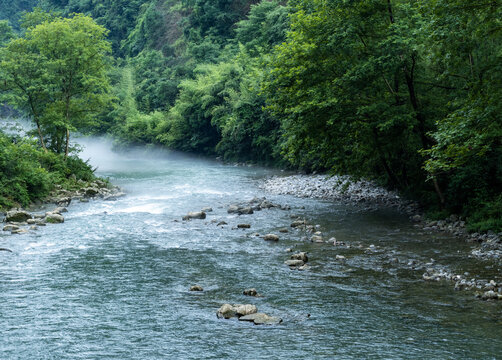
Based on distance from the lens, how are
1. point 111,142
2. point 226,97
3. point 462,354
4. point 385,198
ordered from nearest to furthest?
point 462,354
point 385,198
point 226,97
point 111,142

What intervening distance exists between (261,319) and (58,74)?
90.4ft

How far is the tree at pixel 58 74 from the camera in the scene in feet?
99.8

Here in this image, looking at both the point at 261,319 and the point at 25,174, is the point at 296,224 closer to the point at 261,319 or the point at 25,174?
the point at 261,319

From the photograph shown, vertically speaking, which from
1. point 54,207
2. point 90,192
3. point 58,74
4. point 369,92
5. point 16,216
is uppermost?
point 58,74

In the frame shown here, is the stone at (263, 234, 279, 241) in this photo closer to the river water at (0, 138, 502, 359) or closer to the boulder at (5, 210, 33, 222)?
the river water at (0, 138, 502, 359)

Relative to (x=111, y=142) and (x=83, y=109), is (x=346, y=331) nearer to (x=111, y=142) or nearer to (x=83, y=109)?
(x=83, y=109)

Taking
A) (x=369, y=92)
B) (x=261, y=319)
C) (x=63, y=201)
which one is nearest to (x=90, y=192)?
(x=63, y=201)

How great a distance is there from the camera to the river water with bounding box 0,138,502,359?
31.7 feet

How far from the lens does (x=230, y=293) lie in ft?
41.3

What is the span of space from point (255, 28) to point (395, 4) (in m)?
41.5

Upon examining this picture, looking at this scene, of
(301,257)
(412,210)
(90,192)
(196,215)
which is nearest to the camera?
(301,257)

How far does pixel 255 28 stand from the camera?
59.8 metres

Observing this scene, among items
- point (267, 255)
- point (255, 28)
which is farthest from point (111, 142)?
point (267, 255)

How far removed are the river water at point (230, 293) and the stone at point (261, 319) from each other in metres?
0.23
